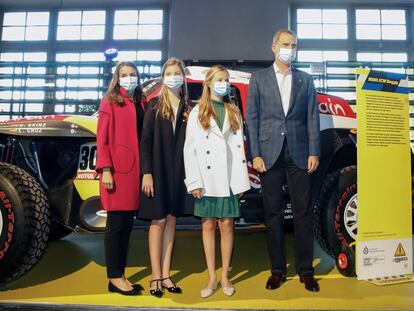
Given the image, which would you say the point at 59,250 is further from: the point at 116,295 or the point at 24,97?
the point at 24,97

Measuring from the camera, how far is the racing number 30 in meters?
3.18

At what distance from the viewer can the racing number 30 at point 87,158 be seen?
3182 mm

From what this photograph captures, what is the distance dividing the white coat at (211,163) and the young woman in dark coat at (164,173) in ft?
0.34

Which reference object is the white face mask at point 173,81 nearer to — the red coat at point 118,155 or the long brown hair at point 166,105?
the long brown hair at point 166,105

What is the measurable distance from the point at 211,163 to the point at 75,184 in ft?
4.02

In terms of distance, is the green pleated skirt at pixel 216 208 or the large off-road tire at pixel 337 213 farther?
the large off-road tire at pixel 337 213

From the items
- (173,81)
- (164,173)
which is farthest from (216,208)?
(173,81)

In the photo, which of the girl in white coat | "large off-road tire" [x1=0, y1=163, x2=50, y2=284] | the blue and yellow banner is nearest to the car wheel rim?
the blue and yellow banner

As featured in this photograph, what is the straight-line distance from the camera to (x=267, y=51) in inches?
452

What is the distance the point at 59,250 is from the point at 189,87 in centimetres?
220

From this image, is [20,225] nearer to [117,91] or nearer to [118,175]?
[118,175]

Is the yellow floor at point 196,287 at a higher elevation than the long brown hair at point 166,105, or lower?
lower

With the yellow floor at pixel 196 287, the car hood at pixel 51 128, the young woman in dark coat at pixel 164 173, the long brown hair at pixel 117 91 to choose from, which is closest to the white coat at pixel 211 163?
the young woman in dark coat at pixel 164 173

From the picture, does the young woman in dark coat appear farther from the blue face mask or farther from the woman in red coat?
the blue face mask
